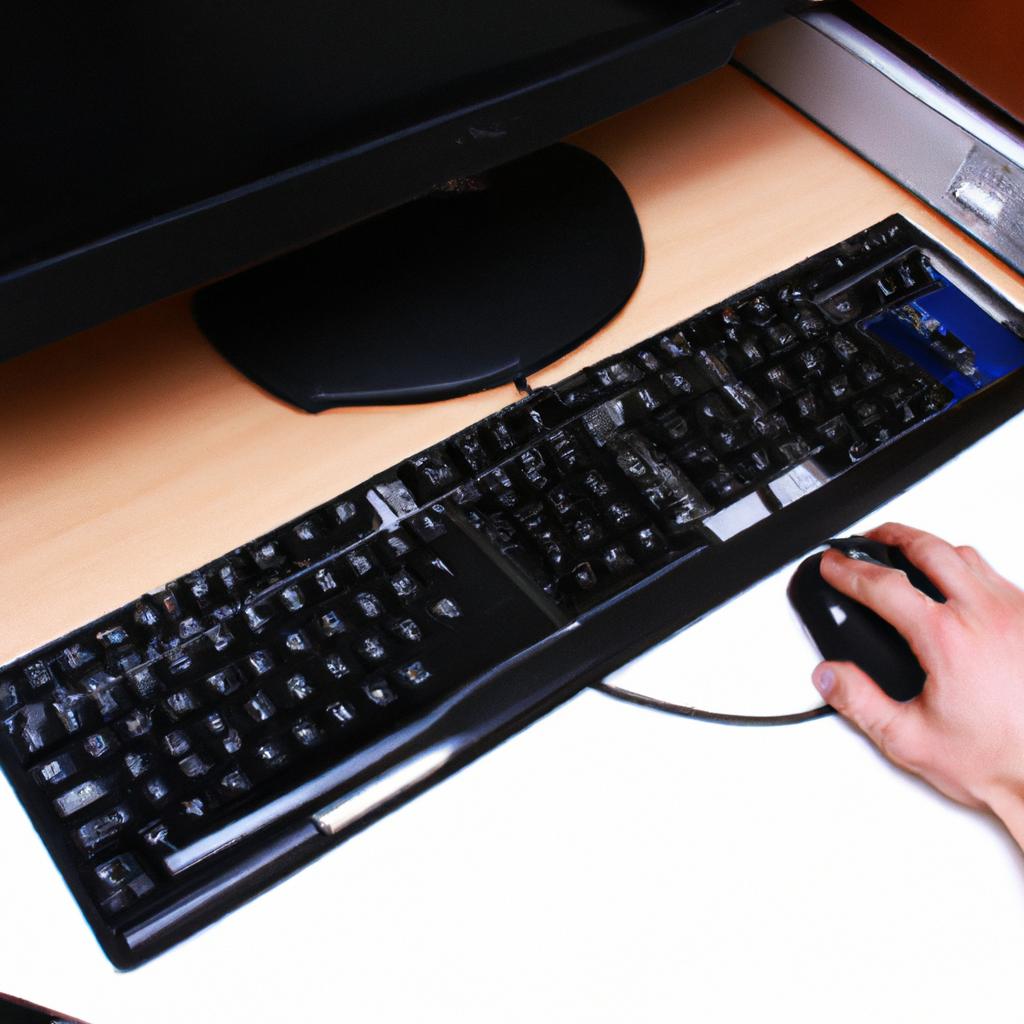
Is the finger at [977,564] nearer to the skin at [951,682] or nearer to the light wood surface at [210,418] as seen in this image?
the skin at [951,682]

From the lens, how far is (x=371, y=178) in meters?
0.53

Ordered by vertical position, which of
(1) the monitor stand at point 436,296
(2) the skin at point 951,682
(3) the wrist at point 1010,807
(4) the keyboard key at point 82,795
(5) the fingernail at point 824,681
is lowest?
(3) the wrist at point 1010,807

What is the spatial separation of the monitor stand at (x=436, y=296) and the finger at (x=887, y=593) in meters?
0.21

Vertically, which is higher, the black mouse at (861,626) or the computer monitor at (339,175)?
the computer monitor at (339,175)

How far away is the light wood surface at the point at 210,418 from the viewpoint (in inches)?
21.4

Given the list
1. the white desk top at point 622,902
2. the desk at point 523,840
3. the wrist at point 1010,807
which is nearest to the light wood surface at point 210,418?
the desk at point 523,840

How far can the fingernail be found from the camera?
512mm

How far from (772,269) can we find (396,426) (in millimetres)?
276

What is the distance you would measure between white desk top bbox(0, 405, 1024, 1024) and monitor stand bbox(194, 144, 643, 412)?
0.22m

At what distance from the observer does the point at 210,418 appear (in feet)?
1.96

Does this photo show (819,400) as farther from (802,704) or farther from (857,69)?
(857,69)

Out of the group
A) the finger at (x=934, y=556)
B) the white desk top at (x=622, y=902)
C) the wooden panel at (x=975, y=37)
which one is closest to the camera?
the white desk top at (x=622, y=902)

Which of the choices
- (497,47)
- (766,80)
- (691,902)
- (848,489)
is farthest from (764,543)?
(766,80)

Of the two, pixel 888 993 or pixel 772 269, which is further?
pixel 772 269
